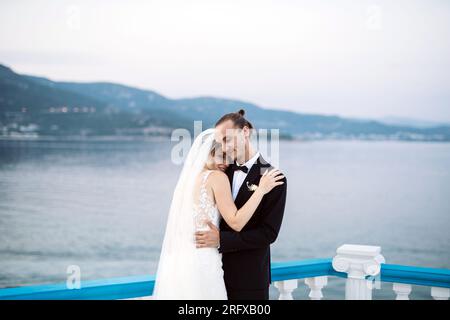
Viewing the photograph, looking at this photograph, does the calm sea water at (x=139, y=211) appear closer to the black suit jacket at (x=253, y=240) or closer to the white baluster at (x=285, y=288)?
the white baluster at (x=285, y=288)

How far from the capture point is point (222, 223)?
2252 mm

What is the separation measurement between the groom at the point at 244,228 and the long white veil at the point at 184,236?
0.18 feet

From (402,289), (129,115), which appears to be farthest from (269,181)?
(129,115)

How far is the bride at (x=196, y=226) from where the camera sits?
221cm

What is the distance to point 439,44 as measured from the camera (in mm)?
34906

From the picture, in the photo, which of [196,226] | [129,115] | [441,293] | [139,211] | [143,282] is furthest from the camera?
[129,115]

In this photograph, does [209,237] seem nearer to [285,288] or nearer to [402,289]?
[285,288]

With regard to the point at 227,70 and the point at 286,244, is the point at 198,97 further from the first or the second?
the point at 286,244

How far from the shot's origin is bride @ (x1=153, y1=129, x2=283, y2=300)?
7.25 feet

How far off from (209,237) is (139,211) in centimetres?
4008

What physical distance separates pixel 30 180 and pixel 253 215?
47897mm

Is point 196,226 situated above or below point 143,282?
above

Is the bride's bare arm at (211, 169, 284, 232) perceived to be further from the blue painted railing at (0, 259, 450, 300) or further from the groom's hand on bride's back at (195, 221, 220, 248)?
the blue painted railing at (0, 259, 450, 300)
